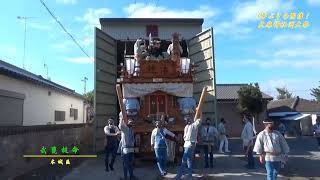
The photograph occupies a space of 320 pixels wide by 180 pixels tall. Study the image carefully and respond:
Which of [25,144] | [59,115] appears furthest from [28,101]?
[59,115]

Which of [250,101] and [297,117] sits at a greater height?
[250,101]

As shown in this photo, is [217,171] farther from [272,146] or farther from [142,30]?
[142,30]

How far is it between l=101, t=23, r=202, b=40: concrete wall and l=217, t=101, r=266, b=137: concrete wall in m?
16.1

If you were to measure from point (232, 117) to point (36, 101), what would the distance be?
70.2 ft

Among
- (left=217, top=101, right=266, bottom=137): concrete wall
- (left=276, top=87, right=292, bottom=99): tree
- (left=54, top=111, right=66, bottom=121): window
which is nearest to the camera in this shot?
(left=54, top=111, right=66, bottom=121): window

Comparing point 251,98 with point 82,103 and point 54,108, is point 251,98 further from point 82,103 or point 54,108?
point 54,108

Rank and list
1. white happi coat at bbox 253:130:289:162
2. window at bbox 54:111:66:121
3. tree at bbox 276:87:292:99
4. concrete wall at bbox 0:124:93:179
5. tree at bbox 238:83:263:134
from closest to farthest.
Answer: white happi coat at bbox 253:130:289:162
concrete wall at bbox 0:124:93:179
window at bbox 54:111:66:121
tree at bbox 238:83:263:134
tree at bbox 276:87:292:99

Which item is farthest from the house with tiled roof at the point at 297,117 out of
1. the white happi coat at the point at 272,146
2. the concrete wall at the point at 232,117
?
the white happi coat at the point at 272,146

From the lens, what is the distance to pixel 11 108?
46.1 ft

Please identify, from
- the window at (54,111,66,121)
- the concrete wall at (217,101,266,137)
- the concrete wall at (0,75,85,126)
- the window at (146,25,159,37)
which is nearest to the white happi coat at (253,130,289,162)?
the concrete wall at (0,75,85,126)

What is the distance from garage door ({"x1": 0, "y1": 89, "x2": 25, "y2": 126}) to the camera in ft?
43.1

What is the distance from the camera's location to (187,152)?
35.1 feet

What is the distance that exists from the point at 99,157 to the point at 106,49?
5.17 metres

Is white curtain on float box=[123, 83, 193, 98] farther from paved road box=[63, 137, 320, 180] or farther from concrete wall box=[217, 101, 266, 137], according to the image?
concrete wall box=[217, 101, 266, 137]
